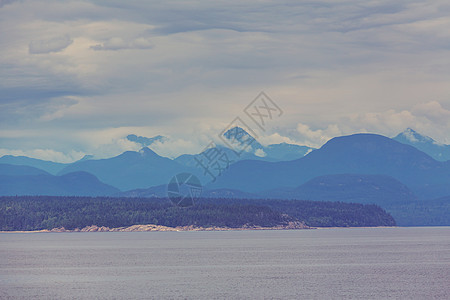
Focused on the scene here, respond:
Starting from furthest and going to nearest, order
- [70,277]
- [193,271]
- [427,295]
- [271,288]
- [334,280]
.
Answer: [193,271], [70,277], [334,280], [271,288], [427,295]

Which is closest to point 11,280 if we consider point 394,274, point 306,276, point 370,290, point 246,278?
point 246,278

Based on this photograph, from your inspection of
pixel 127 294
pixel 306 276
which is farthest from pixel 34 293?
pixel 306 276

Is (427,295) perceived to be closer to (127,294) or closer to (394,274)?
(394,274)

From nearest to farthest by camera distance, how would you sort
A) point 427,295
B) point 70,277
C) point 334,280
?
1. point 427,295
2. point 334,280
3. point 70,277

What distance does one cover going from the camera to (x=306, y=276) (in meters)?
162

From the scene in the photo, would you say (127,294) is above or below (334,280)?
above

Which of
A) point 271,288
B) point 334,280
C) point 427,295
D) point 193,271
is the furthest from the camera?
point 193,271

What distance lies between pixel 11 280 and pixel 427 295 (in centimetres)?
8968

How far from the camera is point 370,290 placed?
13300 centimetres

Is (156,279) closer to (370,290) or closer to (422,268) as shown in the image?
(370,290)

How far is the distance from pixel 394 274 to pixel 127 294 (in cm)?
6950

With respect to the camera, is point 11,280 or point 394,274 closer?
point 11,280

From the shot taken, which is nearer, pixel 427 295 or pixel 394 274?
pixel 427 295

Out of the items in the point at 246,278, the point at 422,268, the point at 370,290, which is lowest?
the point at 422,268
